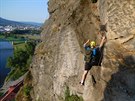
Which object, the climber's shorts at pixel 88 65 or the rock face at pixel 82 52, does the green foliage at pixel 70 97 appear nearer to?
the rock face at pixel 82 52

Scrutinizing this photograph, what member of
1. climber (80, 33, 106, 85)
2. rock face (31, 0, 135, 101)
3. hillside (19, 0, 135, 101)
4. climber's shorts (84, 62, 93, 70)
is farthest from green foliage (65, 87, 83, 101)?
climber (80, 33, 106, 85)

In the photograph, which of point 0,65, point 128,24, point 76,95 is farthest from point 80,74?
point 0,65

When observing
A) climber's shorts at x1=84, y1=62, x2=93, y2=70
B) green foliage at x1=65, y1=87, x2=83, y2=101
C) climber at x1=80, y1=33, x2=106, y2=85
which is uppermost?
climber at x1=80, y1=33, x2=106, y2=85

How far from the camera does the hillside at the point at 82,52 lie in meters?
15.1

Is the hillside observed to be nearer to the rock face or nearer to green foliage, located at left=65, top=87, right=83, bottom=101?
the rock face

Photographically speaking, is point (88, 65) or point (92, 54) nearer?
point (92, 54)

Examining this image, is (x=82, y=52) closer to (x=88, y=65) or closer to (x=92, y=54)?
(x=88, y=65)

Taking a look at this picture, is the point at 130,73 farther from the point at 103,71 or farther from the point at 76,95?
the point at 76,95

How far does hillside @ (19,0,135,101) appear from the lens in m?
15.1

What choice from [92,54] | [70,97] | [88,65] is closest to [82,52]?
[88,65]

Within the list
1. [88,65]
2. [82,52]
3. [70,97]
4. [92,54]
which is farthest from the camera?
[70,97]

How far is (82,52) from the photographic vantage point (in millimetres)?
19531

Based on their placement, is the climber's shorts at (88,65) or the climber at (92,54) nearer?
the climber at (92,54)

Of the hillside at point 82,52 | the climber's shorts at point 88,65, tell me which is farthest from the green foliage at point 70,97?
the climber's shorts at point 88,65
